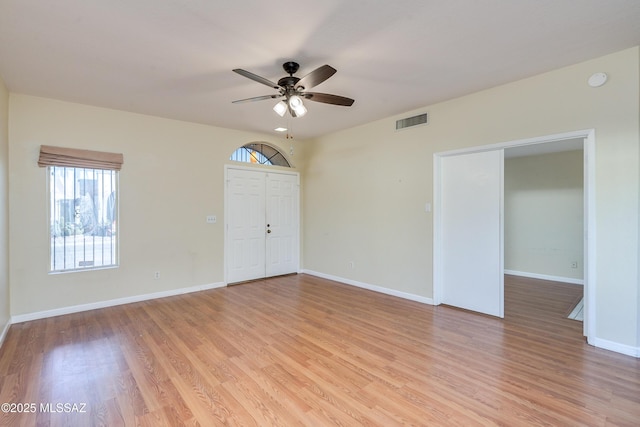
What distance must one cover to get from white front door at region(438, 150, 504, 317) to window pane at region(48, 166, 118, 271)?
15.9 feet

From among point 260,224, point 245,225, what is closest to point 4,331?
point 245,225

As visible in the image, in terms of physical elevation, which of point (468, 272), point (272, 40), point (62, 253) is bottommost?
point (468, 272)

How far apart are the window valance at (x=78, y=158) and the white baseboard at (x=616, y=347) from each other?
6.18 m

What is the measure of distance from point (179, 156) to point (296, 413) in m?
4.26

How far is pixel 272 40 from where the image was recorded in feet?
8.45

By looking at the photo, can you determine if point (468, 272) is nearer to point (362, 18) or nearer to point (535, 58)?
point (535, 58)

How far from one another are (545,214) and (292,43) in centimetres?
606

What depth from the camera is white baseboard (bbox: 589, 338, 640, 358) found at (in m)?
2.78

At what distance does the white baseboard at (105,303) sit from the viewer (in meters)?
→ 3.74

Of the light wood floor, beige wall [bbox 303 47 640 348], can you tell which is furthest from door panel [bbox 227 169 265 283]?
the light wood floor

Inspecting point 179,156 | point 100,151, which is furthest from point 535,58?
point 100,151

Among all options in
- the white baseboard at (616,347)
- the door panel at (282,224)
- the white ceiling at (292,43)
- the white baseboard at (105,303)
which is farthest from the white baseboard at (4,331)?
the white baseboard at (616,347)

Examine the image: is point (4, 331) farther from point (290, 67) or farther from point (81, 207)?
point (290, 67)

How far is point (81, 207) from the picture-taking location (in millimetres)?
4141
